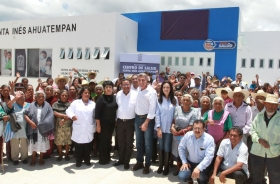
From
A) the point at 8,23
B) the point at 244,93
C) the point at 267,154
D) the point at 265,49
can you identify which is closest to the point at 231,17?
the point at 265,49

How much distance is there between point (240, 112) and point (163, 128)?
55.7 inches

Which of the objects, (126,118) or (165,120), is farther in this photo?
(126,118)

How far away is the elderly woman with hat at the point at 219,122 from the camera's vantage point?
434 cm

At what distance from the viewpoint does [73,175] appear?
4.69 metres

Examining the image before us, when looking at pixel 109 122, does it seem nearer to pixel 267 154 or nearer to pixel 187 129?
pixel 187 129

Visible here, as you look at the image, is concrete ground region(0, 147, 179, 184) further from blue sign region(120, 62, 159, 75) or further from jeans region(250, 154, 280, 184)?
blue sign region(120, 62, 159, 75)

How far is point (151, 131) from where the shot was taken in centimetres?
486

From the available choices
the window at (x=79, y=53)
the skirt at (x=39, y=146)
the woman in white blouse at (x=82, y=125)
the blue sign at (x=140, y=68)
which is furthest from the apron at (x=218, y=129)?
the window at (x=79, y=53)

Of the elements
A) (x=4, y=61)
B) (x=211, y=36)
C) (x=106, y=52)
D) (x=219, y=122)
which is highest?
(x=211, y=36)

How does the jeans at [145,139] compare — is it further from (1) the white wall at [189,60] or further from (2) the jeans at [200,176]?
(1) the white wall at [189,60]

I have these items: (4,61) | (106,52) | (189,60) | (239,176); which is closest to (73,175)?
(239,176)

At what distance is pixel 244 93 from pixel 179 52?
14.3m

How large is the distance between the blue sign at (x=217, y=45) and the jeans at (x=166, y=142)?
14.0 metres

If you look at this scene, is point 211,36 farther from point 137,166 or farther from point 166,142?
point 137,166
